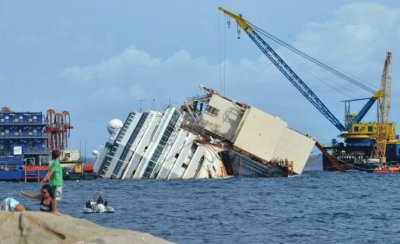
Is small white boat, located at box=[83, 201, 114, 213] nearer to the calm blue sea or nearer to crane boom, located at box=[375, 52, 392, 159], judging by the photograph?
the calm blue sea

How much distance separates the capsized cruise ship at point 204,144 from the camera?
368ft

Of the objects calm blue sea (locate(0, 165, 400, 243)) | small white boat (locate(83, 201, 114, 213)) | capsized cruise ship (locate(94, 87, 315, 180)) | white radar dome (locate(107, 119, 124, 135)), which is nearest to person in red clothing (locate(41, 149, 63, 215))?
calm blue sea (locate(0, 165, 400, 243))

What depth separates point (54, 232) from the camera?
64.8ft

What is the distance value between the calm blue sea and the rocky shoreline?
25.6 metres

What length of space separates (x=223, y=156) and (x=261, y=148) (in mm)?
5068

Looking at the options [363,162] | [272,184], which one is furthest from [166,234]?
[363,162]

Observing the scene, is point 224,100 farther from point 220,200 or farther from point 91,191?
point 220,200

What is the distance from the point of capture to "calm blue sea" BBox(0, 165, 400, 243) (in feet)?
161

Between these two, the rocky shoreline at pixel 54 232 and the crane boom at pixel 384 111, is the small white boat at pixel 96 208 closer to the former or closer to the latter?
the rocky shoreline at pixel 54 232

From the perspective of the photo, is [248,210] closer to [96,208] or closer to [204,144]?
[96,208]

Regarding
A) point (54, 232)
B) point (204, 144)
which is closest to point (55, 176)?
point (54, 232)

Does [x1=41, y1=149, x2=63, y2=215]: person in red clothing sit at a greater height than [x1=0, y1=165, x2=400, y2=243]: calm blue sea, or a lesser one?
greater

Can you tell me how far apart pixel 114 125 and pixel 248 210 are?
6272cm

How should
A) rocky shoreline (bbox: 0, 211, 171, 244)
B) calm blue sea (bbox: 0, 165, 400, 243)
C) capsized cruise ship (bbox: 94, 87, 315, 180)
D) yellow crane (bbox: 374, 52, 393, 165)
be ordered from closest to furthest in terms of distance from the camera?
rocky shoreline (bbox: 0, 211, 171, 244), calm blue sea (bbox: 0, 165, 400, 243), capsized cruise ship (bbox: 94, 87, 315, 180), yellow crane (bbox: 374, 52, 393, 165)
